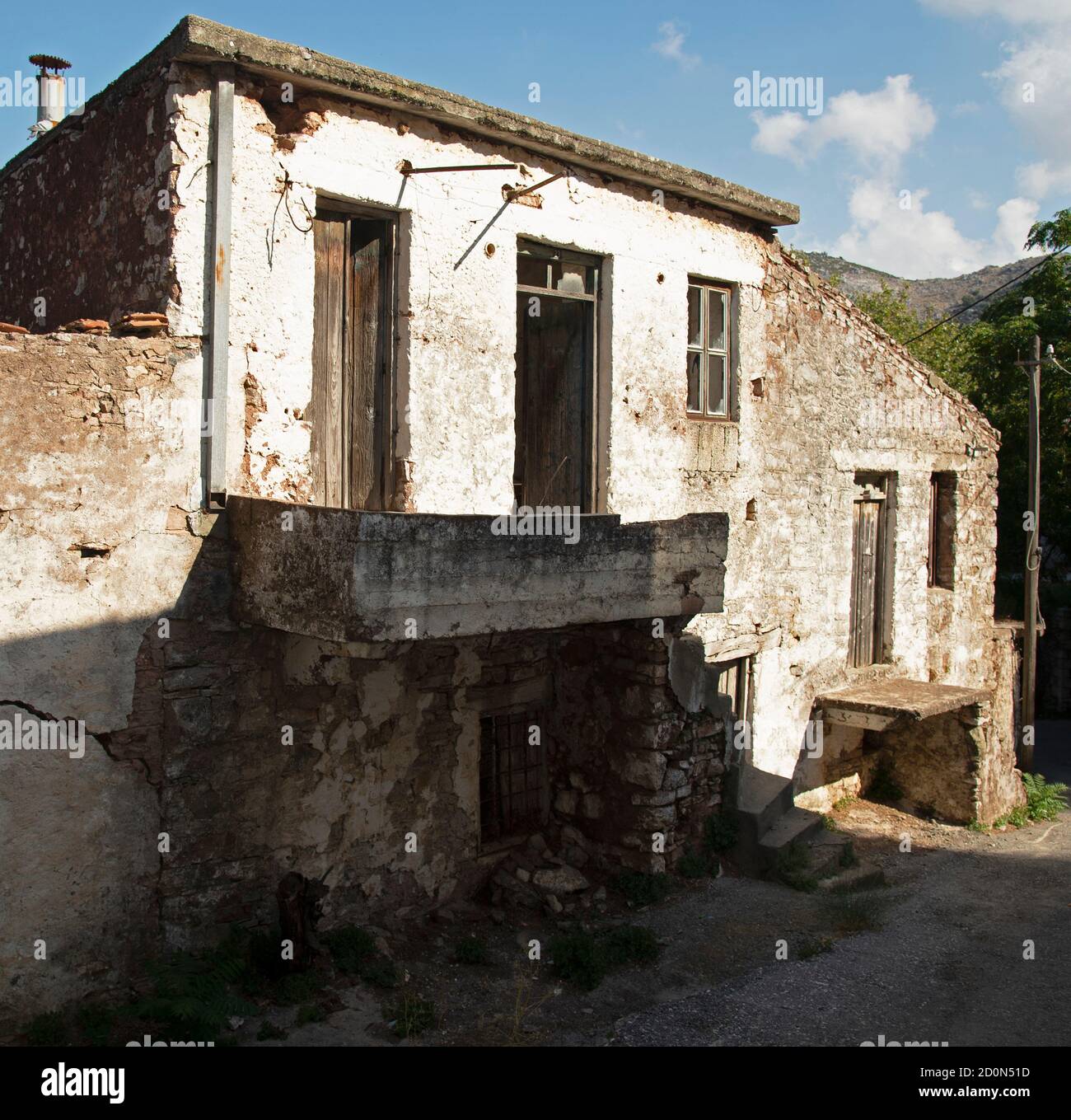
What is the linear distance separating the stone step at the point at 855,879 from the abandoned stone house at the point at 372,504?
1.59ft

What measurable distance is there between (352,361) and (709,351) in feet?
12.8

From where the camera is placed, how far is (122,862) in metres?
6.18

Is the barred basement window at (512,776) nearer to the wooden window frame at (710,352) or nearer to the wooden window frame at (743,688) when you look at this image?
the wooden window frame at (743,688)

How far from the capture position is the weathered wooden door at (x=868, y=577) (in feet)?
38.6

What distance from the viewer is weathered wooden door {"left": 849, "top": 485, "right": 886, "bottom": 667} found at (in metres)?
11.8

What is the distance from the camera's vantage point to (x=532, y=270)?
28.2 ft

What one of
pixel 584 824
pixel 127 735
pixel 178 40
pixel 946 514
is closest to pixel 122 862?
pixel 127 735

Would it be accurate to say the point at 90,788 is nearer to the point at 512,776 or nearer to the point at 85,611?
the point at 85,611

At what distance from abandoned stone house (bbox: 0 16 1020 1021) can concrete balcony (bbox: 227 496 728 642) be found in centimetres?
2

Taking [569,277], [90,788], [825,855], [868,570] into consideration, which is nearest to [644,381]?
[569,277]

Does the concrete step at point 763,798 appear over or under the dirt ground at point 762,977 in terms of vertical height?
over

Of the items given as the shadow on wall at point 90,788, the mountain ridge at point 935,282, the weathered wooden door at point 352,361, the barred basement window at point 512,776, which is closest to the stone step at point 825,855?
the barred basement window at point 512,776
